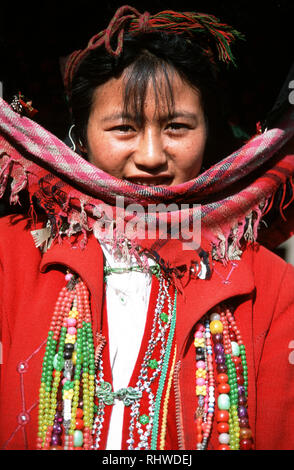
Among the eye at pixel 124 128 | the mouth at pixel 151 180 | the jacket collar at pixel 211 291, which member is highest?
the eye at pixel 124 128

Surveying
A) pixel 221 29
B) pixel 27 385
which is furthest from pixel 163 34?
pixel 27 385

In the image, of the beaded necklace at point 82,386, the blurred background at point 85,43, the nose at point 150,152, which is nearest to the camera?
the beaded necklace at point 82,386

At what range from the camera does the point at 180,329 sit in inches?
49.6

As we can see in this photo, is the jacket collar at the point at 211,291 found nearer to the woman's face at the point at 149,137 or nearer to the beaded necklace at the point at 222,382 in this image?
the beaded necklace at the point at 222,382

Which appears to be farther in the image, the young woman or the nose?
the nose

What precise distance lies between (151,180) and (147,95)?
0.77 ft

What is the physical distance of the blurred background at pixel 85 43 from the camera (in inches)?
60.3

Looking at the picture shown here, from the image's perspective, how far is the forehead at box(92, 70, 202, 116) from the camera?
1.35m

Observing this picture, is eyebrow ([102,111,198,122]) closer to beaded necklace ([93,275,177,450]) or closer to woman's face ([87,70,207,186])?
woman's face ([87,70,207,186])

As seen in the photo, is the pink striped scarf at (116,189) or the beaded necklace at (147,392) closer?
the beaded necklace at (147,392)

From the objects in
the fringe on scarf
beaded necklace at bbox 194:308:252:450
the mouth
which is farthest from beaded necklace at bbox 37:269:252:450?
the mouth

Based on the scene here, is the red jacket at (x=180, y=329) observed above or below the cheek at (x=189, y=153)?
below

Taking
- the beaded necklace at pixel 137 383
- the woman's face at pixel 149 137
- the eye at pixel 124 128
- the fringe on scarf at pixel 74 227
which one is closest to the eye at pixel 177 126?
the woman's face at pixel 149 137

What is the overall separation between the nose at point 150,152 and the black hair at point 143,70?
61 mm
